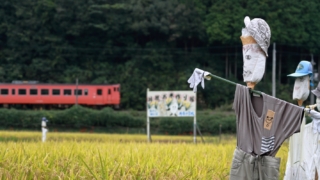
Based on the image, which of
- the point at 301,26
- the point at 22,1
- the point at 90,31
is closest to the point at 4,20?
the point at 22,1

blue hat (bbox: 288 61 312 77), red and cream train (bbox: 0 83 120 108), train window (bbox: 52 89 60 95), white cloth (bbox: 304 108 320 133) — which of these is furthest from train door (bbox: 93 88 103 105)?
white cloth (bbox: 304 108 320 133)

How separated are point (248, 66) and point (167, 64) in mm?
31902

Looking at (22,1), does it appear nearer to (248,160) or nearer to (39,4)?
(39,4)

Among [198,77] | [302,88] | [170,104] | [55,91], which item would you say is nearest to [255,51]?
[198,77]

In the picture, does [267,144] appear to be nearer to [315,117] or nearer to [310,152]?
[315,117]

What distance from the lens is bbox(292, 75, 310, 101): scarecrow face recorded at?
6614 millimetres

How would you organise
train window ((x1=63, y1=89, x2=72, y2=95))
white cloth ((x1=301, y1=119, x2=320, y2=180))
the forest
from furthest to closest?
the forest
train window ((x1=63, y1=89, x2=72, y2=95))
white cloth ((x1=301, y1=119, x2=320, y2=180))

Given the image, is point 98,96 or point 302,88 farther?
point 98,96

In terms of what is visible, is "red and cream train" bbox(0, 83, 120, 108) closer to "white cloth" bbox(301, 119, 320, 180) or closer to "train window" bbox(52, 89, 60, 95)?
"train window" bbox(52, 89, 60, 95)

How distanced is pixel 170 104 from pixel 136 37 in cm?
2180

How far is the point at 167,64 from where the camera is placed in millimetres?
37406

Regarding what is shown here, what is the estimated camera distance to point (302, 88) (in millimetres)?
6641

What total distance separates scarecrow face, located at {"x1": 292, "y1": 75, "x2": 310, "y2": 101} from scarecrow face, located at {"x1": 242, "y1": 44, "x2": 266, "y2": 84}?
1264 millimetres

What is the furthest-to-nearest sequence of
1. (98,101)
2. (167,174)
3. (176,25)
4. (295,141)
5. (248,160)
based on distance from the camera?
(176,25), (98,101), (295,141), (167,174), (248,160)
